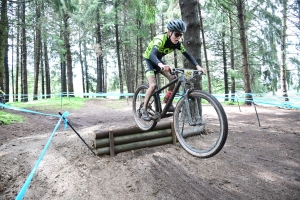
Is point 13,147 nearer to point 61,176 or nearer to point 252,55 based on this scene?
point 61,176

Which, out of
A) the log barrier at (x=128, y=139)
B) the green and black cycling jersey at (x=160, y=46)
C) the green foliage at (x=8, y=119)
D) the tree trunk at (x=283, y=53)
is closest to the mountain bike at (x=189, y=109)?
the green and black cycling jersey at (x=160, y=46)

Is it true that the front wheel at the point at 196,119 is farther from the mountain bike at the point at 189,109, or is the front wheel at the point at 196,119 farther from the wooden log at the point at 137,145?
the wooden log at the point at 137,145

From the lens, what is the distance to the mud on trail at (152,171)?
5176mm

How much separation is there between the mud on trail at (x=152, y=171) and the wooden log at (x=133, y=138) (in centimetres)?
38

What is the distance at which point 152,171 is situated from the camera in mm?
5941

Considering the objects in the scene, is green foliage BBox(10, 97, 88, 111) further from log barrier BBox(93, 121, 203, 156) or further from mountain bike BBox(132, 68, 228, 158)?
mountain bike BBox(132, 68, 228, 158)

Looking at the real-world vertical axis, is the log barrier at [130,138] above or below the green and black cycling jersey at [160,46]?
below

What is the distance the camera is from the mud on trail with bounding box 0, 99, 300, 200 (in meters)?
5.18

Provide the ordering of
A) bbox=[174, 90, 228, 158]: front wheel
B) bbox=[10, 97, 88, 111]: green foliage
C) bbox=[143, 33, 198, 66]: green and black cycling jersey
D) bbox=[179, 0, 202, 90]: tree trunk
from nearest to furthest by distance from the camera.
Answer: bbox=[174, 90, 228, 158]: front wheel
bbox=[143, 33, 198, 66]: green and black cycling jersey
bbox=[179, 0, 202, 90]: tree trunk
bbox=[10, 97, 88, 111]: green foliage

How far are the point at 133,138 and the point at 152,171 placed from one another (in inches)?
57.3

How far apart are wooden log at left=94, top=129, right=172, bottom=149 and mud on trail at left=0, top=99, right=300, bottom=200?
1.26ft

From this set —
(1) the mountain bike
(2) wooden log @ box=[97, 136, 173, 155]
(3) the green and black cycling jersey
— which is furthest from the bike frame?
(2) wooden log @ box=[97, 136, 173, 155]

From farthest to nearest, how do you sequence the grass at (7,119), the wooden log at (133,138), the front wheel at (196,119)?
1. the grass at (7,119)
2. the wooden log at (133,138)
3. the front wheel at (196,119)

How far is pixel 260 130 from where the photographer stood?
8.52 metres
